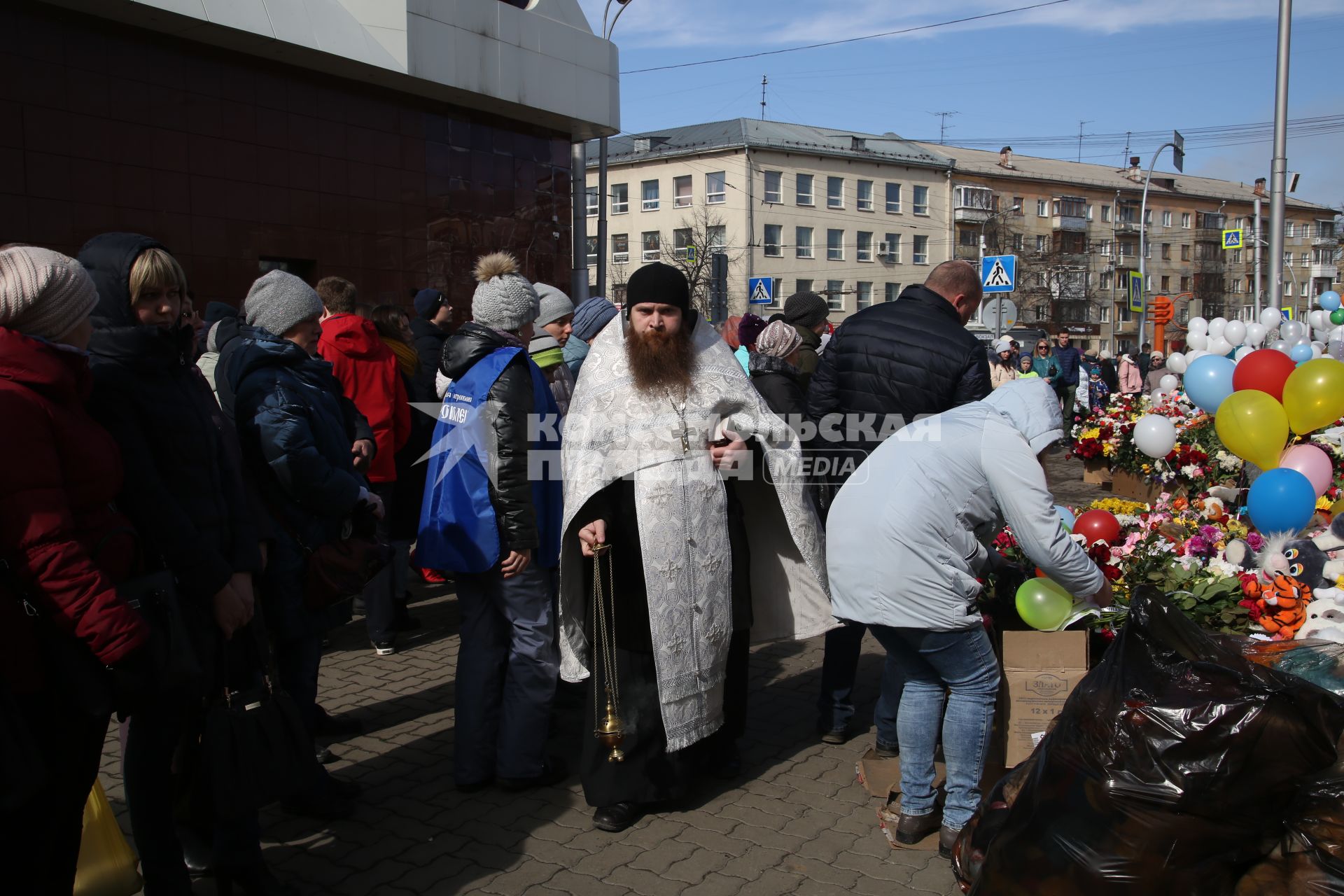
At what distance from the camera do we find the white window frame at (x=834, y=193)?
58656 millimetres

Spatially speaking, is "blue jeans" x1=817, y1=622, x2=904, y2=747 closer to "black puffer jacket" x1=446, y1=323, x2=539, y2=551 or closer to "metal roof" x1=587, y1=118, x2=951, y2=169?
"black puffer jacket" x1=446, y1=323, x2=539, y2=551

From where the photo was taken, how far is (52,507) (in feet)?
7.78

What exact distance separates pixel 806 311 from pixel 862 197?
186 ft

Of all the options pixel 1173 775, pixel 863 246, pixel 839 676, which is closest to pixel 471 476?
Answer: pixel 839 676

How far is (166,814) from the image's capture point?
2947 mm

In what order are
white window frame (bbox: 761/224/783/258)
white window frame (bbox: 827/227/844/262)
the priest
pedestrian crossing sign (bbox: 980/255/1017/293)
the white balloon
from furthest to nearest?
white window frame (bbox: 827/227/844/262), white window frame (bbox: 761/224/783/258), pedestrian crossing sign (bbox: 980/255/1017/293), the white balloon, the priest

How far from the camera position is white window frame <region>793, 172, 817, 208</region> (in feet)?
188

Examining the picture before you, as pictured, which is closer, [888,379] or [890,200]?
[888,379]

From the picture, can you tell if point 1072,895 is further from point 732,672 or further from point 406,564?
point 406,564

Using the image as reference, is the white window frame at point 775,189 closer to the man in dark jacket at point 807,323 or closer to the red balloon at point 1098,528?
the man in dark jacket at point 807,323

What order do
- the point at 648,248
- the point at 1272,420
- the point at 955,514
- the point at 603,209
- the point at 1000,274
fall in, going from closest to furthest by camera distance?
the point at 955,514
the point at 1272,420
the point at 1000,274
the point at 603,209
the point at 648,248

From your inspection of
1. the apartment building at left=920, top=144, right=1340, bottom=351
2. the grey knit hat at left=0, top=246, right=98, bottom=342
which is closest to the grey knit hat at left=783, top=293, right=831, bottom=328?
the grey knit hat at left=0, top=246, right=98, bottom=342

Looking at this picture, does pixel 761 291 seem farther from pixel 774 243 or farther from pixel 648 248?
pixel 648 248

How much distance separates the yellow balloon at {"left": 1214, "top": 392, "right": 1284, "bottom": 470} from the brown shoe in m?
3.54
